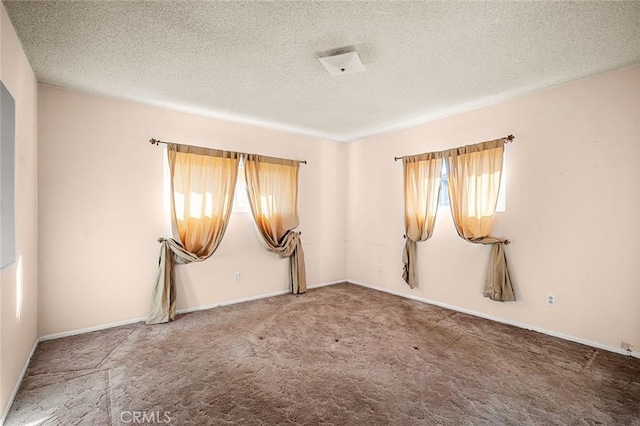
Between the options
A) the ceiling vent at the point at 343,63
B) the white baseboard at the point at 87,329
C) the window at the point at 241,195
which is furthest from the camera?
the window at the point at 241,195

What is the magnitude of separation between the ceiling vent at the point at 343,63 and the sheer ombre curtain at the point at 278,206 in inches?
82.3

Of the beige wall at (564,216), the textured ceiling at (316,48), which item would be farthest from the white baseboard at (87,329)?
the beige wall at (564,216)

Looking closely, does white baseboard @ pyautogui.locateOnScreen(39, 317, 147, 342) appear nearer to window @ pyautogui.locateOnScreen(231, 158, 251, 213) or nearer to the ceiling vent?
window @ pyautogui.locateOnScreen(231, 158, 251, 213)

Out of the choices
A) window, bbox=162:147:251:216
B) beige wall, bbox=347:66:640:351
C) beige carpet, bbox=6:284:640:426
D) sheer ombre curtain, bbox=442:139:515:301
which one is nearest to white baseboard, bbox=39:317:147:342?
beige carpet, bbox=6:284:640:426

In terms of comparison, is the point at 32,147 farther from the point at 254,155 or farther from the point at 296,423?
the point at 296,423

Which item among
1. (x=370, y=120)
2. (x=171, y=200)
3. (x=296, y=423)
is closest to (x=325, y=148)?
(x=370, y=120)

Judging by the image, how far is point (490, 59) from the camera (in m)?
2.54

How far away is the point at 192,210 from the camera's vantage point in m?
3.78

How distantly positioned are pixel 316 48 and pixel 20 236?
8.82 feet

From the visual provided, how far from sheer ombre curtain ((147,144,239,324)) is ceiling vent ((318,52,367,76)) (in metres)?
2.07

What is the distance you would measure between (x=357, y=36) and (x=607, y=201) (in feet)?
8.81

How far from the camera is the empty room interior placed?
200cm

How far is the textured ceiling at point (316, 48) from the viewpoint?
6.33ft
